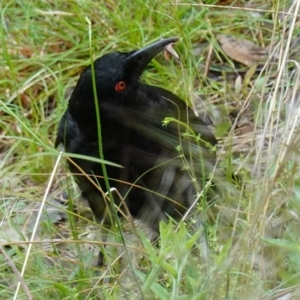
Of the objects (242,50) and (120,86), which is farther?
(242,50)

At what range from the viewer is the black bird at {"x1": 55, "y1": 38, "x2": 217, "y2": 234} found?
3227 mm

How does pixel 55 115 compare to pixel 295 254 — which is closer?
pixel 295 254

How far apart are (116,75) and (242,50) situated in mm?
1428

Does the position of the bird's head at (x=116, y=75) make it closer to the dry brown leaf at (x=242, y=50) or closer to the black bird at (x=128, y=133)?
the black bird at (x=128, y=133)

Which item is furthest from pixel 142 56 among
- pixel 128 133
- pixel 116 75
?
pixel 128 133

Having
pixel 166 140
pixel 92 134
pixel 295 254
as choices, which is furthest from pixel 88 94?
pixel 295 254

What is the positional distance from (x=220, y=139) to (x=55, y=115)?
826mm

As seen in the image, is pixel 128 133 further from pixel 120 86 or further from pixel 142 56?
pixel 142 56

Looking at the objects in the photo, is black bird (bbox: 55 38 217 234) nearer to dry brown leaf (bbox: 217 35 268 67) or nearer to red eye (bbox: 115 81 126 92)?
red eye (bbox: 115 81 126 92)

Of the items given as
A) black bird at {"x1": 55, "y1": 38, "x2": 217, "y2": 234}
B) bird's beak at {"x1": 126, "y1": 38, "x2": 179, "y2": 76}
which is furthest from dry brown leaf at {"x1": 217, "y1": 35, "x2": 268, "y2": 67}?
bird's beak at {"x1": 126, "y1": 38, "x2": 179, "y2": 76}

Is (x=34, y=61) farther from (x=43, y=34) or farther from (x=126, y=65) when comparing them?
(x=126, y=65)

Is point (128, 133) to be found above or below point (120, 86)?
below

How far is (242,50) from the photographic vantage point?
4602 mm

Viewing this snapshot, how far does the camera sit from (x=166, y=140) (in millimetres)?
3236
